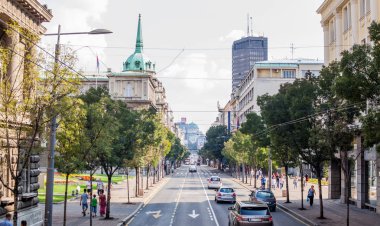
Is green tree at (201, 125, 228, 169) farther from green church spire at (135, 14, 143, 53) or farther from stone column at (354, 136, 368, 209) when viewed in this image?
stone column at (354, 136, 368, 209)

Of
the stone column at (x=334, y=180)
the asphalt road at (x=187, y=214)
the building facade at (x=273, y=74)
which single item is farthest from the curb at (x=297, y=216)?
the building facade at (x=273, y=74)

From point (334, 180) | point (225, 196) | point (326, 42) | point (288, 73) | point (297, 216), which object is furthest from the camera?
point (288, 73)

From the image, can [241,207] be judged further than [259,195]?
No

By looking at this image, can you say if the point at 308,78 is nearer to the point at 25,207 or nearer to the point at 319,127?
the point at 319,127

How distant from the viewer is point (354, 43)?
4053 cm

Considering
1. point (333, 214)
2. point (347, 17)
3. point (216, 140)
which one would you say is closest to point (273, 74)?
point (216, 140)

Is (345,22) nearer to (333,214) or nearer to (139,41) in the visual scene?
(333,214)

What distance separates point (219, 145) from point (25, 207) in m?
110

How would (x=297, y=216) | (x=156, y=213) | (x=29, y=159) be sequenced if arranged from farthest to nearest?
(x=156, y=213) → (x=297, y=216) → (x=29, y=159)

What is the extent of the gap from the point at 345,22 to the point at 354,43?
6383mm

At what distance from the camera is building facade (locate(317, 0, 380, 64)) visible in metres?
39.4

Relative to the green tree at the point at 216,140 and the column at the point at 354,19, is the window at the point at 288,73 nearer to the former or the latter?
the green tree at the point at 216,140

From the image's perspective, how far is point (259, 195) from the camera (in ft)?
128

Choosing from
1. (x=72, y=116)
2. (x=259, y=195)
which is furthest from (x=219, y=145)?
(x=72, y=116)
